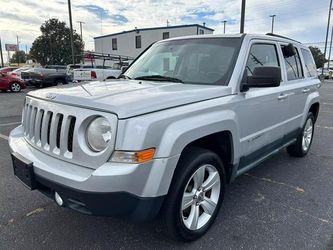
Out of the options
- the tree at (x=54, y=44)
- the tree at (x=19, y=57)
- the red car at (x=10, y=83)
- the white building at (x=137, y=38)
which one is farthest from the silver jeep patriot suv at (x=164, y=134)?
the tree at (x=19, y=57)

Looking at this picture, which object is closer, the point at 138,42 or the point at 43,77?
the point at 43,77

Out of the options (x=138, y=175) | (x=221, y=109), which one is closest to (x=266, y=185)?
(x=221, y=109)

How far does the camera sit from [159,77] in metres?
3.27

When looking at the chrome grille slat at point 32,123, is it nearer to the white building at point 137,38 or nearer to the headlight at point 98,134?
the headlight at point 98,134

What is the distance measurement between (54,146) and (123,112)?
28.0 inches

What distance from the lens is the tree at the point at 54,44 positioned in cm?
4259

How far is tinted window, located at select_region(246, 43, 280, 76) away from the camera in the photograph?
10.6 ft

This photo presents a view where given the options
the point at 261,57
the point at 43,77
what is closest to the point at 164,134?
the point at 261,57

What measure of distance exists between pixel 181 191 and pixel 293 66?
2.93 meters

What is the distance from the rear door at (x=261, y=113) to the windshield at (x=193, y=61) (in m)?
0.26

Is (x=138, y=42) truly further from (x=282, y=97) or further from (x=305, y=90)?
(x=282, y=97)

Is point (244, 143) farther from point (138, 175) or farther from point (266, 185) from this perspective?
point (138, 175)

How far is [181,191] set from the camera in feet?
7.57

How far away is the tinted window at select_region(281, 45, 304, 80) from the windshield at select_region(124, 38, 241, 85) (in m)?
1.20
